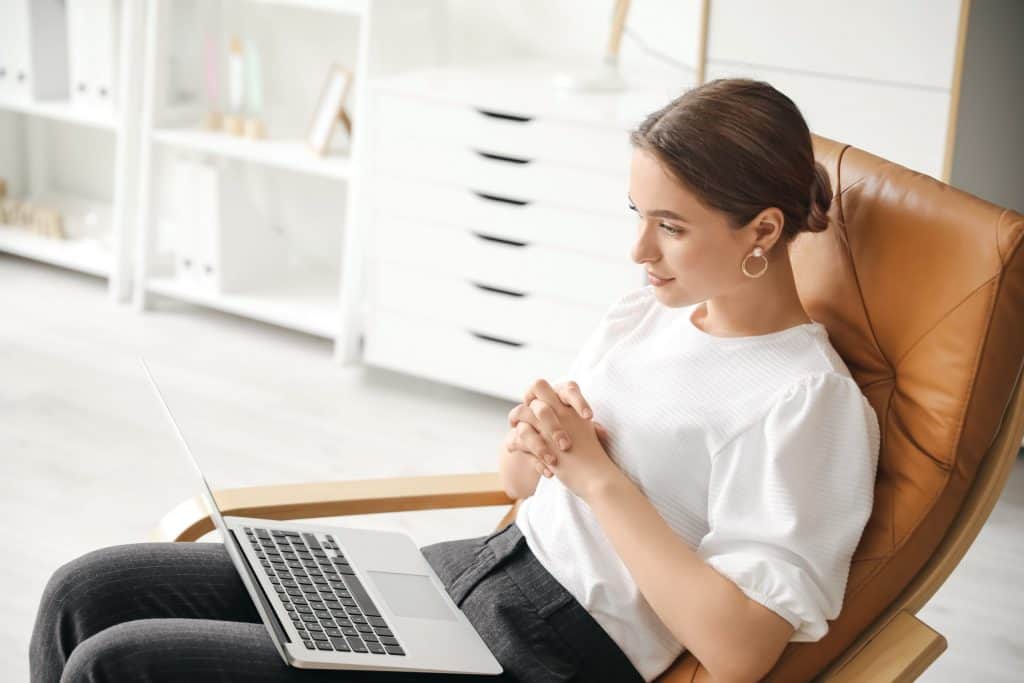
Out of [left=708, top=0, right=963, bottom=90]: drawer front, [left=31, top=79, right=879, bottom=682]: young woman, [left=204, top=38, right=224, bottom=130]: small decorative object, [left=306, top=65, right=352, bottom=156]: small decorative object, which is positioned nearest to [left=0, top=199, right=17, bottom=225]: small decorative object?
[left=204, top=38, right=224, bottom=130]: small decorative object

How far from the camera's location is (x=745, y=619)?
118 cm

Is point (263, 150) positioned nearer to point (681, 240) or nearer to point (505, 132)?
point (505, 132)

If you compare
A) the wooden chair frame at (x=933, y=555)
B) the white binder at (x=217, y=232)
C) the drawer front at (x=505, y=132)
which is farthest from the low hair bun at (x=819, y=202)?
the white binder at (x=217, y=232)

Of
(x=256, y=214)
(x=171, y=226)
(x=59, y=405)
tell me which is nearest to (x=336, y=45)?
(x=256, y=214)

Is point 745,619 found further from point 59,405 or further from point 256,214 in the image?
point 256,214

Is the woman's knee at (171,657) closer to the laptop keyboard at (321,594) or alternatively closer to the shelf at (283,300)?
the laptop keyboard at (321,594)

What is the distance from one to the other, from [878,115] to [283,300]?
1.67 metres

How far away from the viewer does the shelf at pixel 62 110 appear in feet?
11.9

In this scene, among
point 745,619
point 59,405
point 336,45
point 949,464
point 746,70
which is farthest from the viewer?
point 336,45

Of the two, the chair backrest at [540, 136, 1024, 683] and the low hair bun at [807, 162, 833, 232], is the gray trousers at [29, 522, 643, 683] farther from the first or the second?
the low hair bun at [807, 162, 833, 232]

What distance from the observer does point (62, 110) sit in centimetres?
367

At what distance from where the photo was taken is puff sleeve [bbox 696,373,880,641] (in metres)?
1.18

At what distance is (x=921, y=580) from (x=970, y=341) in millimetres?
252

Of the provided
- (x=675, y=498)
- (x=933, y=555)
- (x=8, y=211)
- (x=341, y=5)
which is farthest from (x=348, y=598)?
(x=8, y=211)
